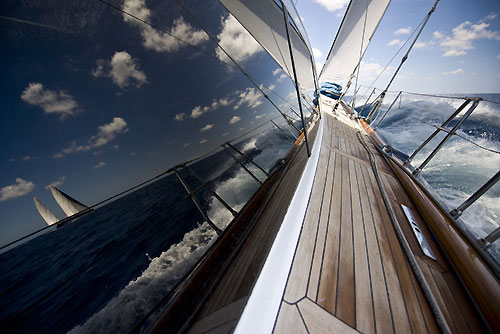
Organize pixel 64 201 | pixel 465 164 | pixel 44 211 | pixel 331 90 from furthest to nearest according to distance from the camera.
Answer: pixel 44 211
pixel 64 201
pixel 331 90
pixel 465 164

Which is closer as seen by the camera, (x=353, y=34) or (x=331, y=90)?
(x=353, y=34)

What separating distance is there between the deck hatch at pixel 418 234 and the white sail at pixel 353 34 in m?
7.04

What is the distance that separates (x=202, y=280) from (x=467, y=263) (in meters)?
2.71

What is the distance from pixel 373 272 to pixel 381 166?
2837 millimetres

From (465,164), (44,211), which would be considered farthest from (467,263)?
(44,211)

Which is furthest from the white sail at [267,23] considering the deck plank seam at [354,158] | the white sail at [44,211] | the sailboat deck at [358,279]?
the white sail at [44,211]

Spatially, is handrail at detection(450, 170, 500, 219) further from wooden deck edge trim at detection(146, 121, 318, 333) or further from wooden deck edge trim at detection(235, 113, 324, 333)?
wooden deck edge trim at detection(146, 121, 318, 333)

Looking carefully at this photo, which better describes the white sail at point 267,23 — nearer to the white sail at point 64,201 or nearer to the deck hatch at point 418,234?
the deck hatch at point 418,234

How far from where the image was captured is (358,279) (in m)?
1.36

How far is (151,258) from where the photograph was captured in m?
6.68

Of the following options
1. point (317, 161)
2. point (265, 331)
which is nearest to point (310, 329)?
point (265, 331)

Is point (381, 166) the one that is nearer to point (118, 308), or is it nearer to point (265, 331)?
point (265, 331)

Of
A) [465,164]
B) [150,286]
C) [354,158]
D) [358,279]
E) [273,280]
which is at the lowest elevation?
[465,164]

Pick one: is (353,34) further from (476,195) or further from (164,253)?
(164,253)
